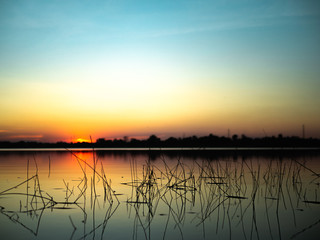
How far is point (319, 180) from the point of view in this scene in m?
12.7

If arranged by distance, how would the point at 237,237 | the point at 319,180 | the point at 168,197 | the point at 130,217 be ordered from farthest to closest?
the point at 319,180
the point at 168,197
the point at 130,217
the point at 237,237

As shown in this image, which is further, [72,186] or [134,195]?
[72,186]

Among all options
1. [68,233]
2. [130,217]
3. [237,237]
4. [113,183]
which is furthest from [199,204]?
[113,183]

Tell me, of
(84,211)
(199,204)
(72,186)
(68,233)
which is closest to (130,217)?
(84,211)

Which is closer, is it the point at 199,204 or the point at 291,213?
the point at 291,213

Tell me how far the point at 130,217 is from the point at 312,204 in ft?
15.7

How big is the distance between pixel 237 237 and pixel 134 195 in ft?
14.0

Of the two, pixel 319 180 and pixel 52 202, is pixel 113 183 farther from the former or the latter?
pixel 319 180

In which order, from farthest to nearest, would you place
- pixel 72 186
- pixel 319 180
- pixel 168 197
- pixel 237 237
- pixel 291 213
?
pixel 319 180 < pixel 72 186 < pixel 168 197 < pixel 291 213 < pixel 237 237

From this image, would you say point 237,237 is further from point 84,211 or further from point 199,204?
point 84,211

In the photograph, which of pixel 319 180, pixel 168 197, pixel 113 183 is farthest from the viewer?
pixel 319 180

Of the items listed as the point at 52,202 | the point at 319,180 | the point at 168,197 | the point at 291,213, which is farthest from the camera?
the point at 319,180

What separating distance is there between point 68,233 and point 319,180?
1084 centimetres

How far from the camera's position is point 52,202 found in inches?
308
